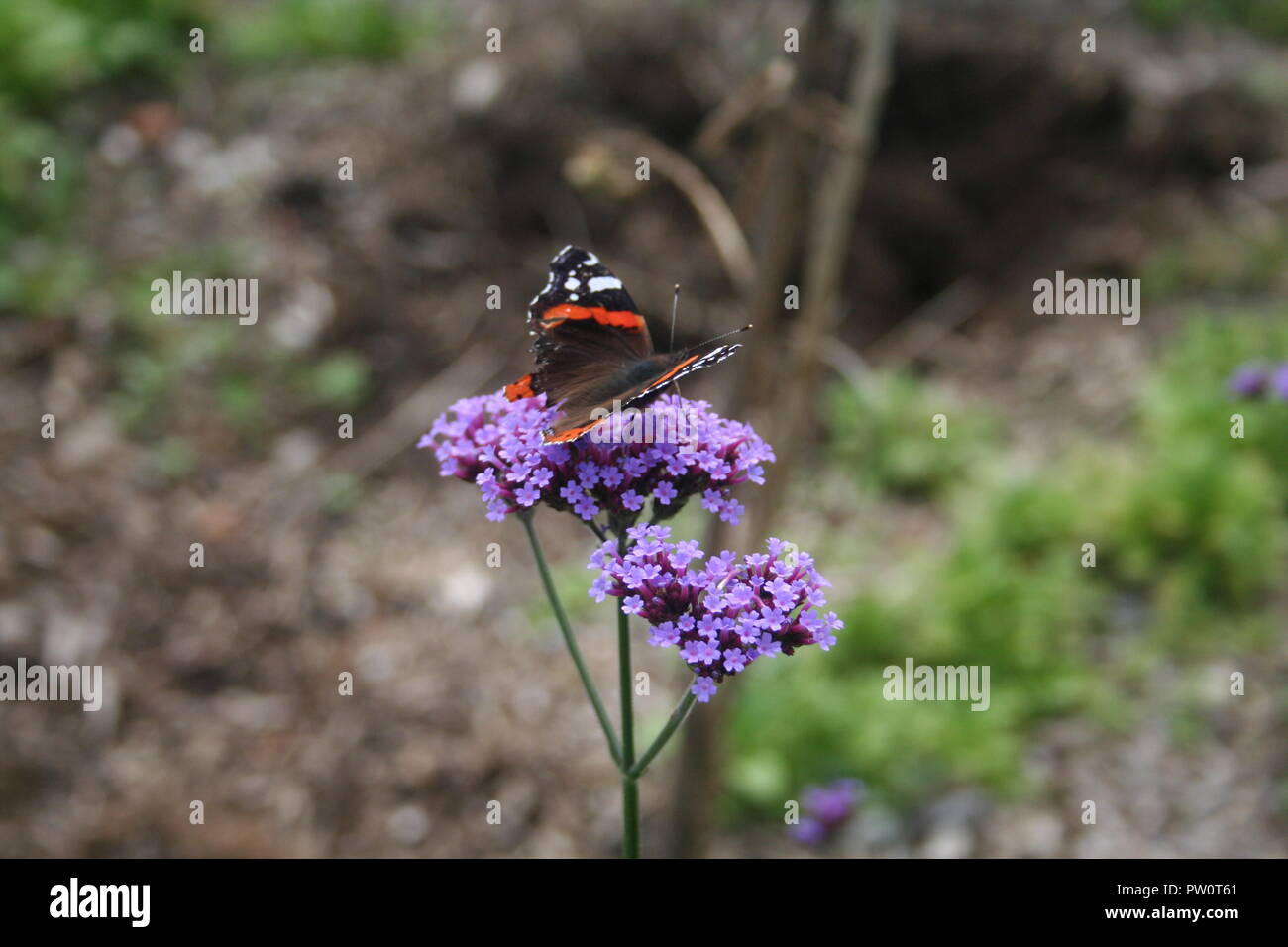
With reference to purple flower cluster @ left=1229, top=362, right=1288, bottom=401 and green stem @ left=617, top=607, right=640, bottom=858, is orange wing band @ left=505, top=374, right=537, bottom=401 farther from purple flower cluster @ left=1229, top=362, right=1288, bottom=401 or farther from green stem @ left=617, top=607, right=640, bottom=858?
purple flower cluster @ left=1229, top=362, right=1288, bottom=401

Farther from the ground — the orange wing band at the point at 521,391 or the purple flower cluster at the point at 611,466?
the orange wing band at the point at 521,391

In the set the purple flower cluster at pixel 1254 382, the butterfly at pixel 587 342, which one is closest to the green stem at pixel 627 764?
the butterfly at pixel 587 342

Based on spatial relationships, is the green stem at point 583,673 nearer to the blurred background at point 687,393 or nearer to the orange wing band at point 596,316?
the orange wing band at point 596,316

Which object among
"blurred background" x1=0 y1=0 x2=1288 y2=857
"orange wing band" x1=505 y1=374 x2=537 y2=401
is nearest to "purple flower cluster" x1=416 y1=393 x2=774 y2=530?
"orange wing band" x1=505 y1=374 x2=537 y2=401

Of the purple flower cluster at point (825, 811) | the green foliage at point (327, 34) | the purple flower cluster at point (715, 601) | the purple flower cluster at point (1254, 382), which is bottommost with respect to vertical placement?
the purple flower cluster at point (825, 811)
